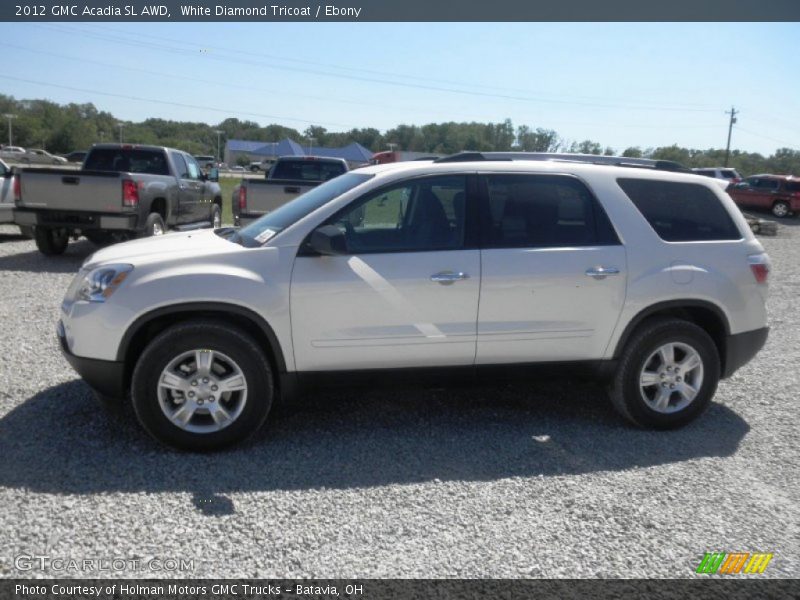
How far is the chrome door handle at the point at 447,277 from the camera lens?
4344 mm

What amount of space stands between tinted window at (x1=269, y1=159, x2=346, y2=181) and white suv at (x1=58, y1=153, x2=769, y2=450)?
333 inches

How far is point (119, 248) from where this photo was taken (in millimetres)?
4762

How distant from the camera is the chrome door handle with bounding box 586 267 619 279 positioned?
4.56 m

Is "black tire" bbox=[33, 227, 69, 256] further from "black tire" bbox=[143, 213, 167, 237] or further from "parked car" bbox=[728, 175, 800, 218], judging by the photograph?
"parked car" bbox=[728, 175, 800, 218]

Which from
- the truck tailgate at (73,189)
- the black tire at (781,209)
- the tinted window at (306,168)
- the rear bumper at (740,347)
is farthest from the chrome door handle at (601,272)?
the black tire at (781,209)

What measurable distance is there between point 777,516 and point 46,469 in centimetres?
402

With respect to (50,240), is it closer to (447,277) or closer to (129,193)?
(129,193)

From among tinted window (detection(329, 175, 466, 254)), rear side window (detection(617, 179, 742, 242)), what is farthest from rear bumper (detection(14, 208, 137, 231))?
rear side window (detection(617, 179, 742, 242))

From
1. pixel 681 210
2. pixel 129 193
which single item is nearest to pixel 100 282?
pixel 681 210

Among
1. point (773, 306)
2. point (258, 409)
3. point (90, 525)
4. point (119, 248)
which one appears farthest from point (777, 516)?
point (773, 306)

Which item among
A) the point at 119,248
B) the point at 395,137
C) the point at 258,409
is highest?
the point at 395,137

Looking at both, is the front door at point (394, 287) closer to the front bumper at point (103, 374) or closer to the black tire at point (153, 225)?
the front bumper at point (103, 374)

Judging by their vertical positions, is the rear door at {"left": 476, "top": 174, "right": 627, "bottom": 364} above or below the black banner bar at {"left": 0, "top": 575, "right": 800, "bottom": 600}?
above

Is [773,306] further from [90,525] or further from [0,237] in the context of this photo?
[0,237]
